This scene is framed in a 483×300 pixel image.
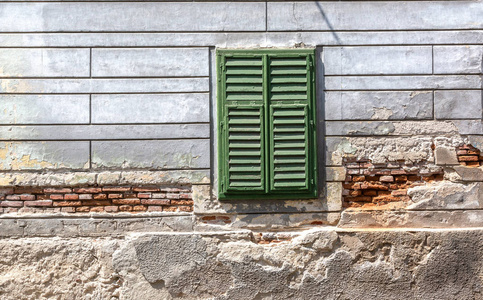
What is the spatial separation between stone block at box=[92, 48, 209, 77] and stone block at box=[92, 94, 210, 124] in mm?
216

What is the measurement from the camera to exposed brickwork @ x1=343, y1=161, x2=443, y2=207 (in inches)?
181

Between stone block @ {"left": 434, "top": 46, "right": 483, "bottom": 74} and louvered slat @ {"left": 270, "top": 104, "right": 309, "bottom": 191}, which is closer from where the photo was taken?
louvered slat @ {"left": 270, "top": 104, "right": 309, "bottom": 191}

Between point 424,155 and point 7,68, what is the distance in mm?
4171

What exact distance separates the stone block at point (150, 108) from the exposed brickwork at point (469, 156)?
2.51m

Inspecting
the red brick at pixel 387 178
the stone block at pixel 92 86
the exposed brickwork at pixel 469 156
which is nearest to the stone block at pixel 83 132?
the stone block at pixel 92 86

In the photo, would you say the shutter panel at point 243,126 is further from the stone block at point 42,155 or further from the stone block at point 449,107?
the stone block at point 449,107

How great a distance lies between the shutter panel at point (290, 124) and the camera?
452 centimetres

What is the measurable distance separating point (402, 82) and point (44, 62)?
11.5 ft

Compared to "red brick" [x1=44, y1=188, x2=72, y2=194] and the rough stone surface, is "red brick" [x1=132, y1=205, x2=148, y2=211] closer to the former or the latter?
the rough stone surface

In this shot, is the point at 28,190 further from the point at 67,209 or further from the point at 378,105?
the point at 378,105

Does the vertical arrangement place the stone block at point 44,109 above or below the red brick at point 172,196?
above

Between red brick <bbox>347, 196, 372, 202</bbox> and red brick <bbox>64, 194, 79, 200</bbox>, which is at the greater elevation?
red brick <bbox>64, 194, 79, 200</bbox>

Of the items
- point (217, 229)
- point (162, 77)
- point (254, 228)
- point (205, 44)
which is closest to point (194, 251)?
point (217, 229)

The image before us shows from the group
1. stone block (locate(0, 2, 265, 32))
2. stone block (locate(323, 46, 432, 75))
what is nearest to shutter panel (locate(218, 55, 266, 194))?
stone block (locate(0, 2, 265, 32))
